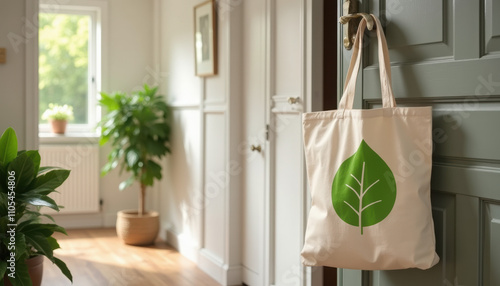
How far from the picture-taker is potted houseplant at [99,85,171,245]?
4.82 meters

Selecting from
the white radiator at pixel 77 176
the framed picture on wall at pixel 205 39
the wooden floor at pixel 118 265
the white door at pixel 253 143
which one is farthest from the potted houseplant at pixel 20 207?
the white radiator at pixel 77 176

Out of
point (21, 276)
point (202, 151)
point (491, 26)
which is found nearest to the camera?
point (491, 26)

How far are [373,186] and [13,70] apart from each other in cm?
273

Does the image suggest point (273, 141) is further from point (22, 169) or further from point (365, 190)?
point (365, 190)

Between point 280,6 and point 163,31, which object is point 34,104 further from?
point 163,31

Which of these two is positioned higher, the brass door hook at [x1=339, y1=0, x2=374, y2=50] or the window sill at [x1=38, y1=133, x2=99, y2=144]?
the brass door hook at [x1=339, y1=0, x2=374, y2=50]

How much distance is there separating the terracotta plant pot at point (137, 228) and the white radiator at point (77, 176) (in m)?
0.71

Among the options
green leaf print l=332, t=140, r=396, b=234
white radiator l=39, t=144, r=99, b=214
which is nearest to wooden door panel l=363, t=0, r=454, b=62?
green leaf print l=332, t=140, r=396, b=234

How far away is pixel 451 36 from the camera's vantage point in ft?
4.28

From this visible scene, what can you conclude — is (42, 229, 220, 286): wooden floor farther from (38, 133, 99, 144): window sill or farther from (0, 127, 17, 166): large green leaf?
(0, 127, 17, 166): large green leaf

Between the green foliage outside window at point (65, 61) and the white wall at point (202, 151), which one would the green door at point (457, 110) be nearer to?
the white wall at point (202, 151)

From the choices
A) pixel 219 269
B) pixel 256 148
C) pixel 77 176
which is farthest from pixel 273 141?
pixel 77 176

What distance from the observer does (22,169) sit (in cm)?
272

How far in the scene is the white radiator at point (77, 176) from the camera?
17.6 ft
